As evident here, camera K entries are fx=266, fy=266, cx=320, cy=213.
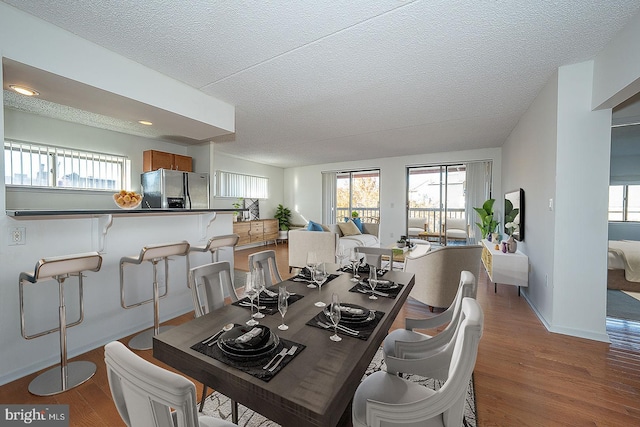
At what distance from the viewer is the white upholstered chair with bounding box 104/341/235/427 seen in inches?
24.0

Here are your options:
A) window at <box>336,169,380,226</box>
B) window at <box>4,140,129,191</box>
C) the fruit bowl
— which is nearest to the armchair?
window at <box>336,169,380,226</box>

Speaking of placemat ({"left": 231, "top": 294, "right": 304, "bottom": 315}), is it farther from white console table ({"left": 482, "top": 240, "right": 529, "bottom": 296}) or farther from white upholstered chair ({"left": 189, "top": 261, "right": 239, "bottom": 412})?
white console table ({"left": 482, "top": 240, "right": 529, "bottom": 296})

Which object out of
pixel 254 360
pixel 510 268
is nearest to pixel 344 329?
pixel 254 360

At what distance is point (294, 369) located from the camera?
928mm

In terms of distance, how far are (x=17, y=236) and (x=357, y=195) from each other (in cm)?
769

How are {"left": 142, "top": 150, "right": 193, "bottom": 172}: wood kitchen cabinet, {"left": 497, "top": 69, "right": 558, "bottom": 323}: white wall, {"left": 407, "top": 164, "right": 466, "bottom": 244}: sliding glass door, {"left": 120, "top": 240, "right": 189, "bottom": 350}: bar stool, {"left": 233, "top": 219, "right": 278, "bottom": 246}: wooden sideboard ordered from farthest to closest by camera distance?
{"left": 407, "top": 164, "right": 466, "bottom": 244}: sliding glass door, {"left": 233, "top": 219, "right": 278, "bottom": 246}: wooden sideboard, {"left": 142, "top": 150, "right": 193, "bottom": 172}: wood kitchen cabinet, {"left": 497, "top": 69, "right": 558, "bottom": 323}: white wall, {"left": 120, "top": 240, "right": 189, "bottom": 350}: bar stool

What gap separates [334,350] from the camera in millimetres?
1053

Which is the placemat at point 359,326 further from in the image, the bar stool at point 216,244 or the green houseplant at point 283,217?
the green houseplant at point 283,217

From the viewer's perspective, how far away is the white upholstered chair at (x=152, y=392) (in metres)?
0.61

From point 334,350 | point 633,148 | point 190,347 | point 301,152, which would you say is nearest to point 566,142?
point 334,350

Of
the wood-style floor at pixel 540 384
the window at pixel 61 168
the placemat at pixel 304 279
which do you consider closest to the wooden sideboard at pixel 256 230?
the window at pixel 61 168

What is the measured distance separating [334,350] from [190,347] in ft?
1.88

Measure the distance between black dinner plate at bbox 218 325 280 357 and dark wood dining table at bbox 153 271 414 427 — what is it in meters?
0.06

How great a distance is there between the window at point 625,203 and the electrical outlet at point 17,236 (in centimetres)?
843
